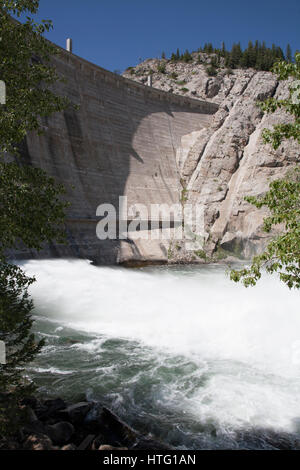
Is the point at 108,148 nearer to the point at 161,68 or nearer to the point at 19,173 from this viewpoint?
the point at 19,173

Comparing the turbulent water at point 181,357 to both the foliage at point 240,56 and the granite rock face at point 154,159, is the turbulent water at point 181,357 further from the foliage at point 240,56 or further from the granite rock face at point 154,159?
the foliage at point 240,56

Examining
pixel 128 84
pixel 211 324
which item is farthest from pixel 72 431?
pixel 128 84

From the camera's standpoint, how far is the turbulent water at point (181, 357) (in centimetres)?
681

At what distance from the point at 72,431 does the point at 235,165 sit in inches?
1233

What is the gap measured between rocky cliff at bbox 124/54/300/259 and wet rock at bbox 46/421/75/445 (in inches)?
896

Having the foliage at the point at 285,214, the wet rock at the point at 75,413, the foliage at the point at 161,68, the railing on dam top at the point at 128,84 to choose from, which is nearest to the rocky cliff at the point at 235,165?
the railing on dam top at the point at 128,84

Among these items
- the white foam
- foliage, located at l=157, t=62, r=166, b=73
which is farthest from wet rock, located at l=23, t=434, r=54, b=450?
foliage, located at l=157, t=62, r=166, b=73

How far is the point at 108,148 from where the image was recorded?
30250mm

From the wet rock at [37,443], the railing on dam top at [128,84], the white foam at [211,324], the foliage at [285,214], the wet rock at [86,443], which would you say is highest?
the railing on dam top at [128,84]

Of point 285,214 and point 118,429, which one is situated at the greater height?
point 285,214

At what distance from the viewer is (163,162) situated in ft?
116

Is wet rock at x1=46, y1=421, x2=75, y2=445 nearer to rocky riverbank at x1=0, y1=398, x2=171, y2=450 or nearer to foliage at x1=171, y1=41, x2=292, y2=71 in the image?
rocky riverbank at x1=0, y1=398, x2=171, y2=450

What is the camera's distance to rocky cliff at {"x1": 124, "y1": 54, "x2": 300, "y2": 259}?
98.6 ft

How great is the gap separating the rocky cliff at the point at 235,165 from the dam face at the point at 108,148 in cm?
219
